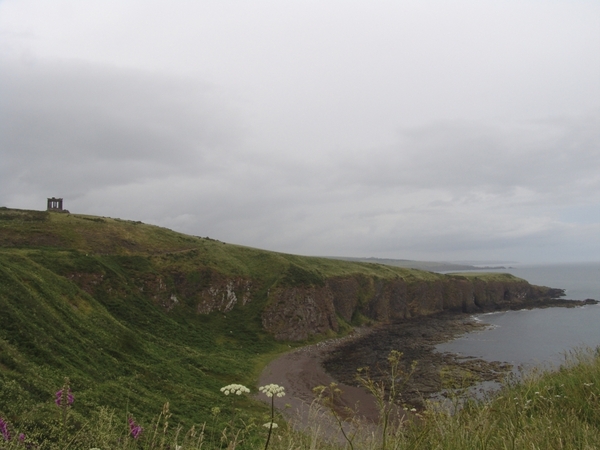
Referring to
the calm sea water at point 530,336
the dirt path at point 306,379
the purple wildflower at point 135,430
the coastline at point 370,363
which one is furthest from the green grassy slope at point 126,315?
the calm sea water at point 530,336

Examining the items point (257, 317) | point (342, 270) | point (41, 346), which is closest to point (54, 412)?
point (41, 346)

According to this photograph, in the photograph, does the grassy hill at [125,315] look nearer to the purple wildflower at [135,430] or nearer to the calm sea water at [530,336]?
the purple wildflower at [135,430]

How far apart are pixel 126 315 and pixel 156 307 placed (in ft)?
28.0

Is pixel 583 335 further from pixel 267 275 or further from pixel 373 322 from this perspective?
pixel 267 275

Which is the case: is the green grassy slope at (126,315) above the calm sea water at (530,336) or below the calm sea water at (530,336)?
above

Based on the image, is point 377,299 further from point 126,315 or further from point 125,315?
point 125,315

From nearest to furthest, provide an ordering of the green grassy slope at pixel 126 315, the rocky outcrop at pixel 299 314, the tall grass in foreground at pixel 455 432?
1. the tall grass in foreground at pixel 455 432
2. the green grassy slope at pixel 126 315
3. the rocky outcrop at pixel 299 314

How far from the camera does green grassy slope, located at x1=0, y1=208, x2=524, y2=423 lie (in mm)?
22516

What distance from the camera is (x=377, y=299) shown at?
9344 centimetres

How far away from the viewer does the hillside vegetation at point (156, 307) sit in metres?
23.1

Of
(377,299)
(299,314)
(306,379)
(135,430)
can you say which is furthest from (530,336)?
(135,430)

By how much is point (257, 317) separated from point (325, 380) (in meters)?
22.6

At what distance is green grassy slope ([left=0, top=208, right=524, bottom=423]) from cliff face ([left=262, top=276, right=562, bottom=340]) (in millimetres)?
2807

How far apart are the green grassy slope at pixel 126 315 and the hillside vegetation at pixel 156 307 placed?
16cm
